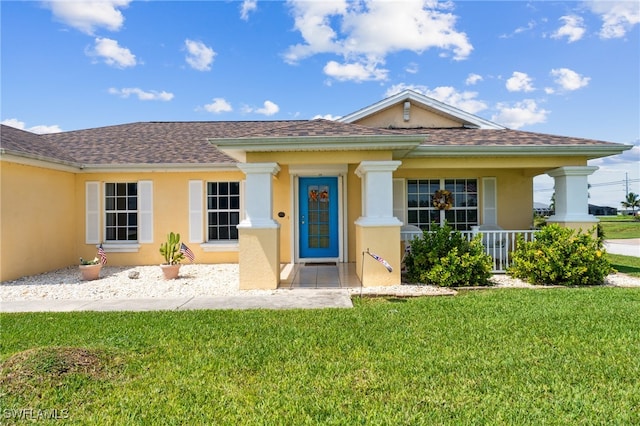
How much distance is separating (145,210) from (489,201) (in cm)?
1064

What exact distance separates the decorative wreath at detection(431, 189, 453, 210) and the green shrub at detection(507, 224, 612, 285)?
280 centimetres

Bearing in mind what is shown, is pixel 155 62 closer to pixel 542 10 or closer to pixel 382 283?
pixel 382 283

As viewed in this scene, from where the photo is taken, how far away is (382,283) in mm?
7699

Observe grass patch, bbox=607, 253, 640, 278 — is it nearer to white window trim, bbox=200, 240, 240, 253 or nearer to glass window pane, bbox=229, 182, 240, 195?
white window trim, bbox=200, 240, 240, 253

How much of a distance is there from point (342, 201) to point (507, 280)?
4906 millimetres

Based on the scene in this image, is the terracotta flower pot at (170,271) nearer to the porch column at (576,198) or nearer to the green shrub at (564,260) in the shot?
the green shrub at (564,260)

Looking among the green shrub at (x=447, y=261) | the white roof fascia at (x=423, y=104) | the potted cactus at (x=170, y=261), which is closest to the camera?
the green shrub at (x=447, y=261)

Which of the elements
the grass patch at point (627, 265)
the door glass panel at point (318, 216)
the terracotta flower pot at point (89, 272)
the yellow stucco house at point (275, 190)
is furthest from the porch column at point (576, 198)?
the terracotta flower pot at point (89, 272)

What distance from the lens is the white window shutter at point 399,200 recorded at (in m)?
10.7

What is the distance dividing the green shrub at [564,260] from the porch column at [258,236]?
18.8 ft

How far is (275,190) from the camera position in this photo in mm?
10914

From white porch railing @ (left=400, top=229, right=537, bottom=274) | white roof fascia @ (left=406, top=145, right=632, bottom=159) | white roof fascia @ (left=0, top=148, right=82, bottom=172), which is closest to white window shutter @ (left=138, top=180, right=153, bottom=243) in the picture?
white roof fascia @ (left=0, top=148, right=82, bottom=172)

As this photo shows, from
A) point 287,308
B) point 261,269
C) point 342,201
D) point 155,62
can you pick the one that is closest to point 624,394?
point 287,308

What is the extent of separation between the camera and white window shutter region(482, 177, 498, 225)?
10.8 meters
